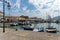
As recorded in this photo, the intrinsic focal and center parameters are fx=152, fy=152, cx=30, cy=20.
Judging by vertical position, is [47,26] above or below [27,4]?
below

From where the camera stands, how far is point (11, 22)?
2881 cm

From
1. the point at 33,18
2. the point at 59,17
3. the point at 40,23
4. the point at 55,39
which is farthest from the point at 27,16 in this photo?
the point at 55,39

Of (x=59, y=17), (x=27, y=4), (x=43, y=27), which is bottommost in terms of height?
(x=43, y=27)

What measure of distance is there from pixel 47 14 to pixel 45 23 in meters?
1.57

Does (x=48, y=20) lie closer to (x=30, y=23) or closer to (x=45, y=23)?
(x=45, y=23)

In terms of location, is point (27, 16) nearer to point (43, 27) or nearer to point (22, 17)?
point (22, 17)

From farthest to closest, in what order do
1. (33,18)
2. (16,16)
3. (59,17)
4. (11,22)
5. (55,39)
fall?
1. (11,22)
2. (16,16)
3. (33,18)
4. (59,17)
5. (55,39)

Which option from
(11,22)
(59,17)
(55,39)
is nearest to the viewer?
(55,39)

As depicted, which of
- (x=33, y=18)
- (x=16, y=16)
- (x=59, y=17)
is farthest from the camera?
(x=16, y=16)

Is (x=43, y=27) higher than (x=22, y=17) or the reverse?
the reverse

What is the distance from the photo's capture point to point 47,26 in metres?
27.5

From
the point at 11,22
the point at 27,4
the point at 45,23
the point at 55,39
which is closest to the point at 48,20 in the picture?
the point at 45,23

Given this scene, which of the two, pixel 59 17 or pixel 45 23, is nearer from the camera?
pixel 59 17

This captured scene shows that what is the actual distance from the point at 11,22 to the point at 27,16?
4374 mm
